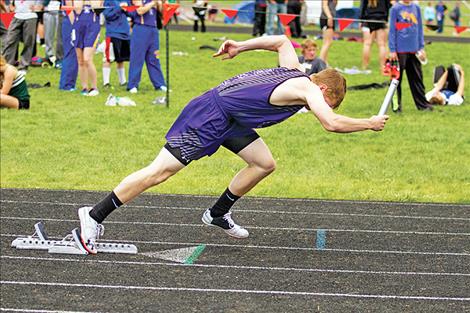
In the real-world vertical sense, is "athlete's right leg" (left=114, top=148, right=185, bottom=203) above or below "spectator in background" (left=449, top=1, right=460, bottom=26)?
above

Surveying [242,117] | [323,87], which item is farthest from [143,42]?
[323,87]

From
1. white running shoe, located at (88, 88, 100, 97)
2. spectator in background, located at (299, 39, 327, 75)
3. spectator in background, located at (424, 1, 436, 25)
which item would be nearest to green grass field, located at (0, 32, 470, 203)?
white running shoe, located at (88, 88, 100, 97)

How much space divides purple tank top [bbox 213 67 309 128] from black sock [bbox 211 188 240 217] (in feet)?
3.11

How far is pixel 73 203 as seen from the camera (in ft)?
33.7

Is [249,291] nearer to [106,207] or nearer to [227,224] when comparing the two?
[106,207]

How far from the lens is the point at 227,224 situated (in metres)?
8.68

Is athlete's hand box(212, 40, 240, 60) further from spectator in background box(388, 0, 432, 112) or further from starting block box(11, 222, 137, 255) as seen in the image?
spectator in background box(388, 0, 432, 112)

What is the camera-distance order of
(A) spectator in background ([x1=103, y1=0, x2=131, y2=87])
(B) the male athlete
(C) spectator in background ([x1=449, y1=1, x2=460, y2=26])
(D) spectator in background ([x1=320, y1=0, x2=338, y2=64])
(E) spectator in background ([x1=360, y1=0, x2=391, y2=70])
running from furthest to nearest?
(C) spectator in background ([x1=449, y1=1, x2=460, y2=26])
(E) spectator in background ([x1=360, y1=0, x2=391, y2=70])
(D) spectator in background ([x1=320, y1=0, x2=338, y2=64])
(A) spectator in background ([x1=103, y1=0, x2=131, y2=87])
(B) the male athlete

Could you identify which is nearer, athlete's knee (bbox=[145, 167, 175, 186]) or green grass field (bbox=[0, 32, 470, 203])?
athlete's knee (bbox=[145, 167, 175, 186])

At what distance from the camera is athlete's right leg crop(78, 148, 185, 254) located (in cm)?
775

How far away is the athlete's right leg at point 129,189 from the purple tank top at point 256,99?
55 centimetres

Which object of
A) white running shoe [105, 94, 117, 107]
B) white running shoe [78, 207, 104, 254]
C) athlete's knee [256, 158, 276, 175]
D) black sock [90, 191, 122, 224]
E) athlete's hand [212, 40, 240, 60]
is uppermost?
athlete's hand [212, 40, 240, 60]

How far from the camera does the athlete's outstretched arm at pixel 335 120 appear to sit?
7.08m

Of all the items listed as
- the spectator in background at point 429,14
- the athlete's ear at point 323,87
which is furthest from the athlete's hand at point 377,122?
the spectator in background at point 429,14
